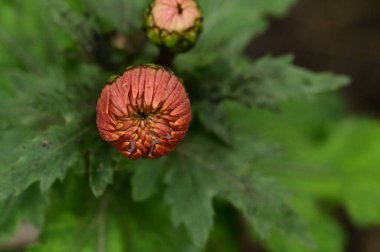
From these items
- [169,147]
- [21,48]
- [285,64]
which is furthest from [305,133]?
[169,147]

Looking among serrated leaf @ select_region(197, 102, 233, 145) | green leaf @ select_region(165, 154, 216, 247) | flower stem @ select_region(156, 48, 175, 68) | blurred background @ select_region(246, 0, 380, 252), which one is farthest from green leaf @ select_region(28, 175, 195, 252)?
blurred background @ select_region(246, 0, 380, 252)

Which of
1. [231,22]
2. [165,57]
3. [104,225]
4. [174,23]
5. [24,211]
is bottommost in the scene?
[104,225]

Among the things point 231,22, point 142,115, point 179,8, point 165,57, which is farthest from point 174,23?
point 231,22

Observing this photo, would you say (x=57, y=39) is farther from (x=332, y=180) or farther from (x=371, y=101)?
(x=371, y=101)

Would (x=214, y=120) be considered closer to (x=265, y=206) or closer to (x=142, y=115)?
(x=265, y=206)

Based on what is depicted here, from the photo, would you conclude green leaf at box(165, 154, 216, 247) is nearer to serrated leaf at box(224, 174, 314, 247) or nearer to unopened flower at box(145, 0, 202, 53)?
serrated leaf at box(224, 174, 314, 247)

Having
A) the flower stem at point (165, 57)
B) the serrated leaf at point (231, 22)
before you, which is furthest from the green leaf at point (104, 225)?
the serrated leaf at point (231, 22)
